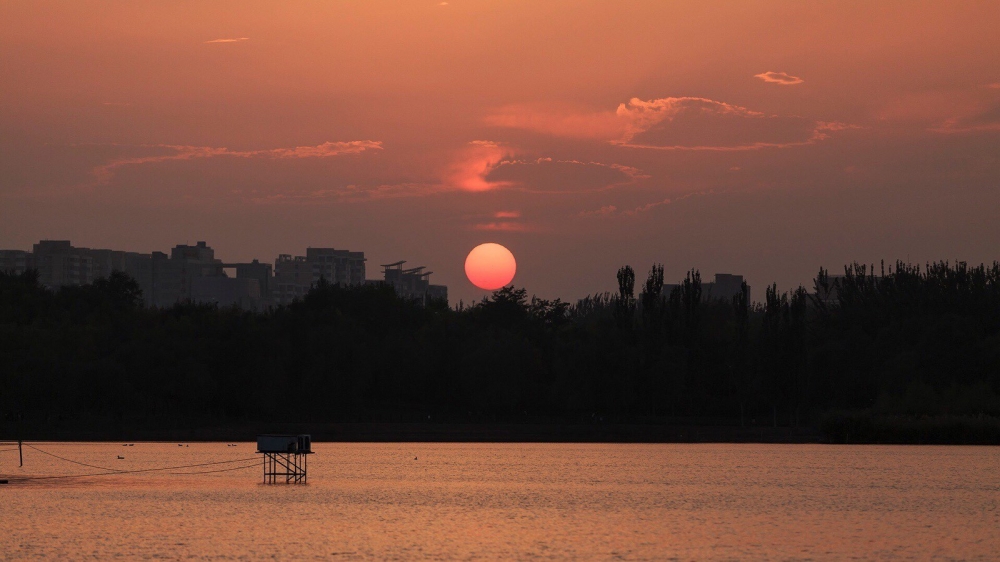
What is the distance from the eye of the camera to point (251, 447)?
133375 millimetres

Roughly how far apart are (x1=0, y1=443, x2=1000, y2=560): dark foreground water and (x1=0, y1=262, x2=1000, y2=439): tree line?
26784 mm

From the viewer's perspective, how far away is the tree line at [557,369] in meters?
137

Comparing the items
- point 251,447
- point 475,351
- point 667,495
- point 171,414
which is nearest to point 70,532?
point 667,495

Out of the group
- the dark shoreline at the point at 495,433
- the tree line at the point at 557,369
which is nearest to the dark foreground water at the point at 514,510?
the dark shoreline at the point at 495,433

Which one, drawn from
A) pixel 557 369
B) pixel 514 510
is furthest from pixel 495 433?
pixel 514 510

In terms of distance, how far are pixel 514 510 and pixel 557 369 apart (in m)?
81.2

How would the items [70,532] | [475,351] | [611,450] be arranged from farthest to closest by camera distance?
[475,351]
[611,450]
[70,532]

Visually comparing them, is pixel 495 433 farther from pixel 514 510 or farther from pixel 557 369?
pixel 514 510

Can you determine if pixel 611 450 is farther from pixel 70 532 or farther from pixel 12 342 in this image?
pixel 70 532

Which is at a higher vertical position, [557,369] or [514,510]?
[557,369]

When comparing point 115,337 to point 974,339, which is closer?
point 974,339

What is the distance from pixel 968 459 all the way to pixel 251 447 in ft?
222

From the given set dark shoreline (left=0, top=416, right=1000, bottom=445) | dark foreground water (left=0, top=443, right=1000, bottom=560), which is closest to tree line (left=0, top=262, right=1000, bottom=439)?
dark shoreline (left=0, top=416, right=1000, bottom=445)

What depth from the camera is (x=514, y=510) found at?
2579 inches
